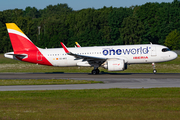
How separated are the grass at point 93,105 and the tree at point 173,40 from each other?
78711mm

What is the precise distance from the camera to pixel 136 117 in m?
14.1

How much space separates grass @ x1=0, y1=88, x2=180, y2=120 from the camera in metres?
14.4

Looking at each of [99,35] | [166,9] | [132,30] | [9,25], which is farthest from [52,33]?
[9,25]

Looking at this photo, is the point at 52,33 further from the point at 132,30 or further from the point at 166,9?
the point at 166,9

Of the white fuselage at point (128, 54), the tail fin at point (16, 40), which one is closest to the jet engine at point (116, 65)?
the white fuselage at point (128, 54)

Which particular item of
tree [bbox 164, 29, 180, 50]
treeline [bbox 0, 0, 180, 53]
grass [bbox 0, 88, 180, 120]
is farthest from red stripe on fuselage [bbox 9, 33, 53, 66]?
tree [bbox 164, 29, 180, 50]

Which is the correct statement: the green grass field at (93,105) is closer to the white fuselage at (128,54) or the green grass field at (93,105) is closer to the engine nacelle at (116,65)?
the engine nacelle at (116,65)

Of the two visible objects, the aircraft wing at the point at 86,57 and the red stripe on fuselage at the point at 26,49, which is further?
the red stripe on fuselage at the point at 26,49

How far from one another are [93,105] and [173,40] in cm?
8575

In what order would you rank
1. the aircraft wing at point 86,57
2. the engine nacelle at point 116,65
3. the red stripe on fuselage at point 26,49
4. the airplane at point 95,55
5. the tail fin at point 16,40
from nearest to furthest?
1. the engine nacelle at point 116,65
2. the aircraft wing at point 86,57
3. the airplane at point 95,55
4. the red stripe on fuselage at point 26,49
5. the tail fin at point 16,40

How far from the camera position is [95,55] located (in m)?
→ 39.0

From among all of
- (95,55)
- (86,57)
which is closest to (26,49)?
(86,57)

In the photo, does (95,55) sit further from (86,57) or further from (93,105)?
(93,105)

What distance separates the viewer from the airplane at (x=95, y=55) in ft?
125
